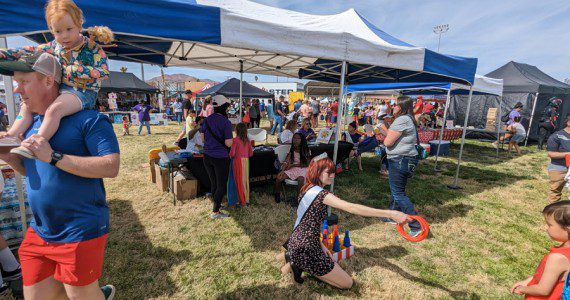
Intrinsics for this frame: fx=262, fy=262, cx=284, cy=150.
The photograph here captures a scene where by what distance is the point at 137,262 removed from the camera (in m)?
2.99

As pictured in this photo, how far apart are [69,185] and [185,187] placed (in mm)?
3542

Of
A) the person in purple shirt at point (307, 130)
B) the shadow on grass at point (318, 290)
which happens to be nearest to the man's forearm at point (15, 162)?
the shadow on grass at point (318, 290)

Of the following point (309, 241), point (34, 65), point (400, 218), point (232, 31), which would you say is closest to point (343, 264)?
point (309, 241)

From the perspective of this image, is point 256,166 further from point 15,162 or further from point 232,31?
point 15,162

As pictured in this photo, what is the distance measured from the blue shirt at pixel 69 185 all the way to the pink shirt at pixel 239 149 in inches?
115

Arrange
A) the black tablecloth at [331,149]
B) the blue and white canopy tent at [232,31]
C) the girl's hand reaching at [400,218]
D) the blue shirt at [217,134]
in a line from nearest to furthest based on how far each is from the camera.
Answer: the girl's hand reaching at [400,218], the blue and white canopy tent at [232,31], the blue shirt at [217,134], the black tablecloth at [331,149]

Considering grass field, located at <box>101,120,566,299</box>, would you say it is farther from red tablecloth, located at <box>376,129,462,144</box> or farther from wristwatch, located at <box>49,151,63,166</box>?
red tablecloth, located at <box>376,129,462,144</box>

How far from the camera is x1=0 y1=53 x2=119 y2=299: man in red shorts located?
1232mm

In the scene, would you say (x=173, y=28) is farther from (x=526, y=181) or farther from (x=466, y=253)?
(x=526, y=181)

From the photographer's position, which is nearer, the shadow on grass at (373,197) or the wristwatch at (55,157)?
the wristwatch at (55,157)

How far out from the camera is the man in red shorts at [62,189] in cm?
123

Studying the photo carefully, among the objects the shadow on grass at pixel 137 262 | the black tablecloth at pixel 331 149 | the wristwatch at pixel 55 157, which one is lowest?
the shadow on grass at pixel 137 262

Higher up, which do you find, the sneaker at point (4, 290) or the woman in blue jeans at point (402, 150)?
the woman in blue jeans at point (402, 150)

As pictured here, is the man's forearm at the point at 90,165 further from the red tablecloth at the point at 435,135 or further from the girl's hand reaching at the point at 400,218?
the red tablecloth at the point at 435,135
